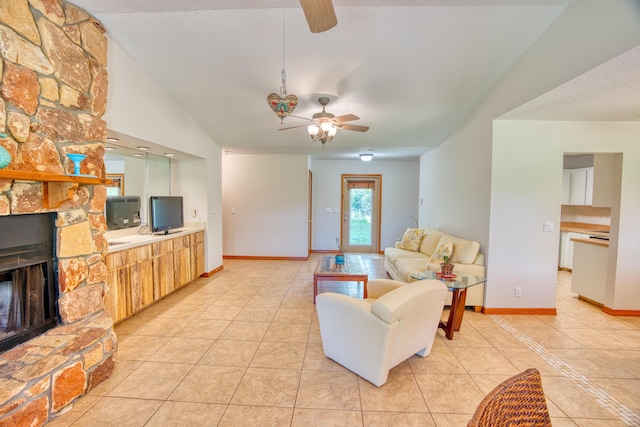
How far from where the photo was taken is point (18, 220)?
183 cm

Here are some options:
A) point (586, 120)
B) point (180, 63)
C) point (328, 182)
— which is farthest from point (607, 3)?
point (328, 182)

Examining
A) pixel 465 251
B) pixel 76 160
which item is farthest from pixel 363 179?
pixel 76 160

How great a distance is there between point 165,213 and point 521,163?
4.69m

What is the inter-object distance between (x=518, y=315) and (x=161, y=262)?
4.49 m

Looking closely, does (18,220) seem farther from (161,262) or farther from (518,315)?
(518,315)

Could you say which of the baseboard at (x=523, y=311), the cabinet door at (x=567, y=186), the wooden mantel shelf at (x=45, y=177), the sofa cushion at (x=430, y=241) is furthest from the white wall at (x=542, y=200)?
the wooden mantel shelf at (x=45, y=177)

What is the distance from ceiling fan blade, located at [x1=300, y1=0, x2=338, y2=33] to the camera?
148 cm

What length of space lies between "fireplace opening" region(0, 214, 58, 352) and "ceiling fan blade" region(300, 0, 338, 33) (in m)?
2.23

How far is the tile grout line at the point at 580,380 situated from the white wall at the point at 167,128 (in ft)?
14.6

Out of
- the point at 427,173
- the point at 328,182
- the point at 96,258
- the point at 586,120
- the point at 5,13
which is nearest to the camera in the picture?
the point at 5,13

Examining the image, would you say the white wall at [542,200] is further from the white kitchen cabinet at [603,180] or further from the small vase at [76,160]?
the small vase at [76,160]

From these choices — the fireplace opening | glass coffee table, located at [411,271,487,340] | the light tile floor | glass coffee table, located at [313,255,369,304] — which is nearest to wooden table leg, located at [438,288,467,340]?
glass coffee table, located at [411,271,487,340]

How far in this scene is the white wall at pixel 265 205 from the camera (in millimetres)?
6184

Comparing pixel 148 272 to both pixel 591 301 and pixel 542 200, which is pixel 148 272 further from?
pixel 591 301
